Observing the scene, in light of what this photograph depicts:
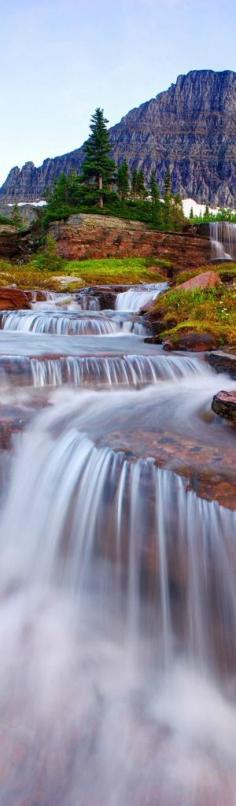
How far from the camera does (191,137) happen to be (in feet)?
534

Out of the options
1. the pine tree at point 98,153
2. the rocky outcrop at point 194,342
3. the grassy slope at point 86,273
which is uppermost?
the pine tree at point 98,153

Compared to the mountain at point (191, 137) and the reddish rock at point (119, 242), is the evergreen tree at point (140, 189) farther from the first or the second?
the mountain at point (191, 137)

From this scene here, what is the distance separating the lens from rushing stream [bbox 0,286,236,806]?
2.58m

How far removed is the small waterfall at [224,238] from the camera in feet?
110

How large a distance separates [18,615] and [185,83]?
21183 cm

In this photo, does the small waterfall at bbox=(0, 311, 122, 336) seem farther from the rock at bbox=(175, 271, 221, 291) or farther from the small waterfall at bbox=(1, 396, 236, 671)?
the small waterfall at bbox=(1, 396, 236, 671)

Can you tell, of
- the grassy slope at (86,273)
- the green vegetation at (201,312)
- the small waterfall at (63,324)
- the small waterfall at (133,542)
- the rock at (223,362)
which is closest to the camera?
the small waterfall at (133,542)

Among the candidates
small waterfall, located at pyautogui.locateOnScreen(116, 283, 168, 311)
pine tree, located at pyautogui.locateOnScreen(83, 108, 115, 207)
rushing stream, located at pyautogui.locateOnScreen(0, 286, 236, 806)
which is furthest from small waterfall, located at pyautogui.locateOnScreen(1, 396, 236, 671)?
pine tree, located at pyautogui.locateOnScreen(83, 108, 115, 207)

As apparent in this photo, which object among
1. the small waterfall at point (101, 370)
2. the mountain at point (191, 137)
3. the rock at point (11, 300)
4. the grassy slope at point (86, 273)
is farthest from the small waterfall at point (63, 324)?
the mountain at point (191, 137)

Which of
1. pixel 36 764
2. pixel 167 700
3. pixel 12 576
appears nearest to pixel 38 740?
pixel 36 764

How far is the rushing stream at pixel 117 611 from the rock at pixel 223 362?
2306 mm

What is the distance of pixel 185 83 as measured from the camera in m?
172

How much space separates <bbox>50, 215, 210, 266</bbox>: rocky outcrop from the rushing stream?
85.9 ft

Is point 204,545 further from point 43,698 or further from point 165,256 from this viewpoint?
point 165,256
